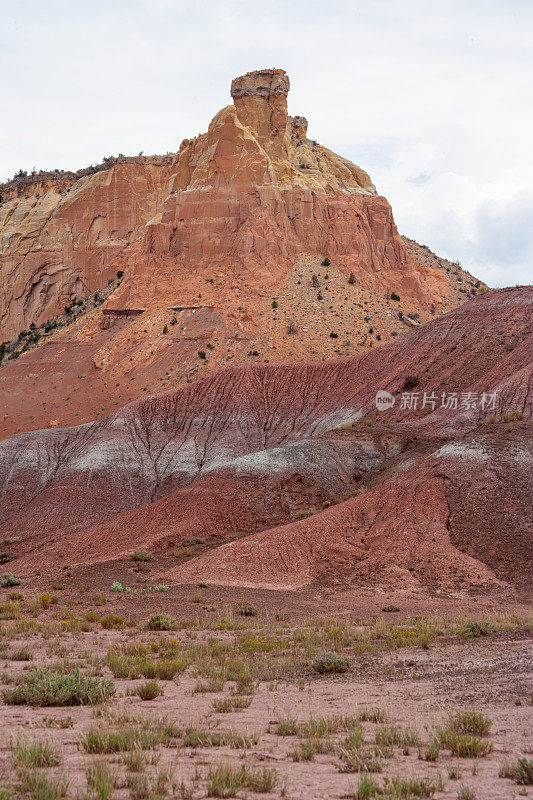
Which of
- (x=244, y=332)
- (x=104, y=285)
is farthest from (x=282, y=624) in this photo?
(x=104, y=285)

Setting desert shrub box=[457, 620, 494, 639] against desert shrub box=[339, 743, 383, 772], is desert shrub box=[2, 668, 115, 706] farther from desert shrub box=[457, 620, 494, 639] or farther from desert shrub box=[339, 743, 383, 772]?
desert shrub box=[457, 620, 494, 639]

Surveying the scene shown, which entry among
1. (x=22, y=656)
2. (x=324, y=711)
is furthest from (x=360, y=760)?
(x=22, y=656)

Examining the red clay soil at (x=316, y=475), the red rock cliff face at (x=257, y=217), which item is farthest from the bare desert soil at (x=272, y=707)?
the red rock cliff face at (x=257, y=217)

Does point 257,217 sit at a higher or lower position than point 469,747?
higher

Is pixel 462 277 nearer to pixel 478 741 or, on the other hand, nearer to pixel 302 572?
pixel 302 572

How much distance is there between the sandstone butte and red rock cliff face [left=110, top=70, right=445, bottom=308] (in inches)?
5.2

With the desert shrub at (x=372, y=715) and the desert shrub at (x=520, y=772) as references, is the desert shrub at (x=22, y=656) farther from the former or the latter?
the desert shrub at (x=520, y=772)

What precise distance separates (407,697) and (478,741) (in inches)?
105

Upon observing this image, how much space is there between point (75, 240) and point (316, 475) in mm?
57034

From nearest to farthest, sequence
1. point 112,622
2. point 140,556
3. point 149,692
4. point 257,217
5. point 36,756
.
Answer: point 36,756
point 149,692
point 112,622
point 140,556
point 257,217

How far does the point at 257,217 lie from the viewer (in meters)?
65.0

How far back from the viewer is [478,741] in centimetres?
647

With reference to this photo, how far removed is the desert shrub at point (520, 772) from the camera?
5.60 meters

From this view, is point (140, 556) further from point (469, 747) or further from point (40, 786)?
point (40, 786)
